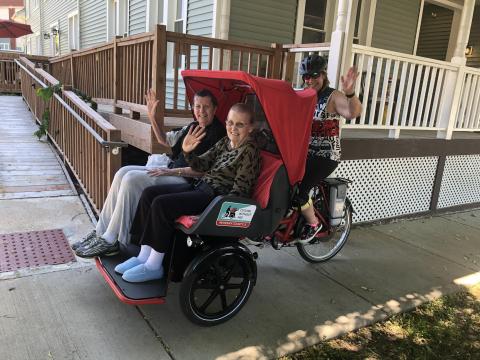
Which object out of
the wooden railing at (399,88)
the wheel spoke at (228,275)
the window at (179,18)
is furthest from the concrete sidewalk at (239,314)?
the window at (179,18)

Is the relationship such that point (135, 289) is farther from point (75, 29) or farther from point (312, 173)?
point (75, 29)

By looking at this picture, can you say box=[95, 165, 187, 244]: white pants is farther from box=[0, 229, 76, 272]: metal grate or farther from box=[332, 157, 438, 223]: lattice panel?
box=[332, 157, 438, 223]: lattice panel

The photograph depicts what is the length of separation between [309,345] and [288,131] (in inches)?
58.5

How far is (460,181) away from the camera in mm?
6859

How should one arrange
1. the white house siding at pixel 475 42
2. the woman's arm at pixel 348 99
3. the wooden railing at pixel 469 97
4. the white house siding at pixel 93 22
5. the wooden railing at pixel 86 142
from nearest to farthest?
the woman's arm at pixel 348 99 → the wooden railing at pixel 86 142 → the wooden railing at pixel 469 97 → the white house siding at pixel 93 22 → the white house siding at pixel 475 42

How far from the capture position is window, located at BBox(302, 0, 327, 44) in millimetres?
8156

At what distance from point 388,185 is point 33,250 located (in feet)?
14.5

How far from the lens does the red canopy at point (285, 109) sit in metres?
2.84

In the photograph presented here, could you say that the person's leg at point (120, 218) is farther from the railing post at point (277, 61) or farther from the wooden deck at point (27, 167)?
the railing post at point (277, 61)

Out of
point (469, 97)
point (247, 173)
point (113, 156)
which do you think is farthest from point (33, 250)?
point (469, 97)

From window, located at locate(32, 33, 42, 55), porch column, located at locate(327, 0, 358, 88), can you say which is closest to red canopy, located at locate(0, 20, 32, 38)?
window, located at locate(32, 33, 42, 55)

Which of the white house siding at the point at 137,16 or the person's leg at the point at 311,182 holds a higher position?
the white house siding at the point at 137,16

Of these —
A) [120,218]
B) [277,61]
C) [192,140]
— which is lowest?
[120,218]

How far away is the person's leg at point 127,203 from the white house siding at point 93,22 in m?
10.5
